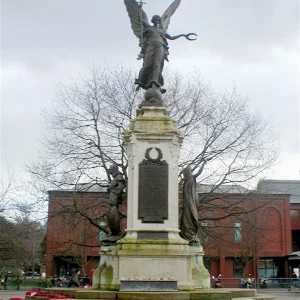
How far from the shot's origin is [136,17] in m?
16.1

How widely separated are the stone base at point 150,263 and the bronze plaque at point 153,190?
0.72 metres

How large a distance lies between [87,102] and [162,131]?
490 inches

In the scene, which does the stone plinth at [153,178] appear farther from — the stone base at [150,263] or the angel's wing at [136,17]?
the angel's wing at [136,17]

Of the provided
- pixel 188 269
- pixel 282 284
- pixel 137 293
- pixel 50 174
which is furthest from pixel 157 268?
pixel 282 284

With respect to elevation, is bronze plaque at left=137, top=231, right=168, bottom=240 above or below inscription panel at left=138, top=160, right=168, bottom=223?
below

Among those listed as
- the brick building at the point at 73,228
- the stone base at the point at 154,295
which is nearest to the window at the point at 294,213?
the brick building at the point at 73,228

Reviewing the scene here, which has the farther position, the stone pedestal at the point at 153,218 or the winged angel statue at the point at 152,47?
the winged angel statue at the point at 152,47

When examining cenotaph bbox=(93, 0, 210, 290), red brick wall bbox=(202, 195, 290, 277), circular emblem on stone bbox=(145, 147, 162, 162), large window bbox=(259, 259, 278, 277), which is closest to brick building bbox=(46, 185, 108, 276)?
cenotaph bbox=(93, 0, 210, 290)

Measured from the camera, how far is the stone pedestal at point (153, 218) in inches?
500

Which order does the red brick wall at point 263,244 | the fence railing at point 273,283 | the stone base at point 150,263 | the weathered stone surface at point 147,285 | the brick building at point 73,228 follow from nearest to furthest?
the weathered stone surface at point 147,285 < the stone base at point 150,263 < the brick building at point 73,228 < the fence railing at point 273,283 < the red brick wall at point 263,244

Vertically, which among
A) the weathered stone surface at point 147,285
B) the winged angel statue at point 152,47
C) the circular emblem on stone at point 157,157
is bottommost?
the weathered stone surface at point 147,285

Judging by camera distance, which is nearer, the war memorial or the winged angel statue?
the war memorial

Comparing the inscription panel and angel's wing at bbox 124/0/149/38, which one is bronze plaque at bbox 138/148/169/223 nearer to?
the inscription panel

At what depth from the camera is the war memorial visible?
41.0ft
